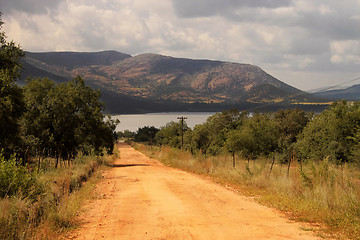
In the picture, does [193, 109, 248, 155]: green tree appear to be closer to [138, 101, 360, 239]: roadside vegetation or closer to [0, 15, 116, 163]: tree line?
[138, 101, 360, 239]: roadside vegetation

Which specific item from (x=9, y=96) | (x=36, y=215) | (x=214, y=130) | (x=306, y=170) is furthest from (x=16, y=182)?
(x=214, y=130)

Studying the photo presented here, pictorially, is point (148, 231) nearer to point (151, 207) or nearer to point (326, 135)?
point (151, 207)

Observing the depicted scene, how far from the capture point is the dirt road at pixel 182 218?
22.9 ft

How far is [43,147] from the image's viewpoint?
24.5 meters

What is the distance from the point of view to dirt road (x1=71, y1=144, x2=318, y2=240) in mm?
6992

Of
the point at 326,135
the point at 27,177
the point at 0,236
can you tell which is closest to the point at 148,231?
the point at 0,236

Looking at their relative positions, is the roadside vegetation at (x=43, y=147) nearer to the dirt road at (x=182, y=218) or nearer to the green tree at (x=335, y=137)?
the dirt road at (x=182, y=218)

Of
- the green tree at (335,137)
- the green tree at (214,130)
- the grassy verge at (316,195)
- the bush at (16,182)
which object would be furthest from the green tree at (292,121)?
the bush at (16,182)

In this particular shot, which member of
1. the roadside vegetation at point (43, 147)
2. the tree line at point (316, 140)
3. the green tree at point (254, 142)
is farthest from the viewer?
the green tree at point (254, 142)

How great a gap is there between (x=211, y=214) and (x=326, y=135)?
2854 centimetres

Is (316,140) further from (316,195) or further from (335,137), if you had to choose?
(316,195)

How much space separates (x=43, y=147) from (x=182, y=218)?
19.3 meters

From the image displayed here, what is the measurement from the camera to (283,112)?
82.1m

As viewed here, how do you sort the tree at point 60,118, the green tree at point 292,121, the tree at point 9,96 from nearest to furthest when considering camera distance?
the tree at point 9,96, the tree at point 60,118, the green tree at point 292,121
